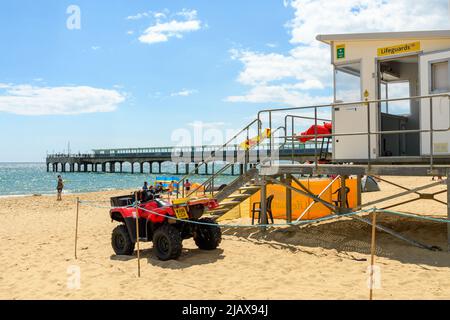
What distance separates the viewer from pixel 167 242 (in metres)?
8.05

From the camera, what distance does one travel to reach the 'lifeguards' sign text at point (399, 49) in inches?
352

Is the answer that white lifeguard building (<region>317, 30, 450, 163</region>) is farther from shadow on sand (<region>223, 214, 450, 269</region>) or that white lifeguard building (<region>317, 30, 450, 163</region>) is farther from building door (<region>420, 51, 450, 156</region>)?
shadow on sand (<region>223, 214, 450, 269</region>)

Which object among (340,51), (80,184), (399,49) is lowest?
(80,184)

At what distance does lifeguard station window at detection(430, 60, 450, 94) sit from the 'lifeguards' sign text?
50 centimetres

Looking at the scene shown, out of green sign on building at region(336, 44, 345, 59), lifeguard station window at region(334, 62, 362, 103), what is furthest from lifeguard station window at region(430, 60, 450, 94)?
green sign on building at region(336, 44, 345, 59)

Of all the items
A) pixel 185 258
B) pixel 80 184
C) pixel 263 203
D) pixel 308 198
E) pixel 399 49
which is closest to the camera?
pixel 185 258

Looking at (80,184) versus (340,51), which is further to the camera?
(80,184)

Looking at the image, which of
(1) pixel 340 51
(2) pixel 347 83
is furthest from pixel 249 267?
(1) pixel 340 51

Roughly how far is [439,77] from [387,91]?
2050 millimetres

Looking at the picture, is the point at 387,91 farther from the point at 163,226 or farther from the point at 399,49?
the point at 163,226

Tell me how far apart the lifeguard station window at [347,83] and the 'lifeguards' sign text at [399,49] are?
0.58 meters

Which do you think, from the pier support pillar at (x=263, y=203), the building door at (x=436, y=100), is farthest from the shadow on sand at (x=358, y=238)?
the building door at (x=436, y=100)

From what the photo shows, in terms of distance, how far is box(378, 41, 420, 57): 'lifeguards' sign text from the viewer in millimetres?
8938
